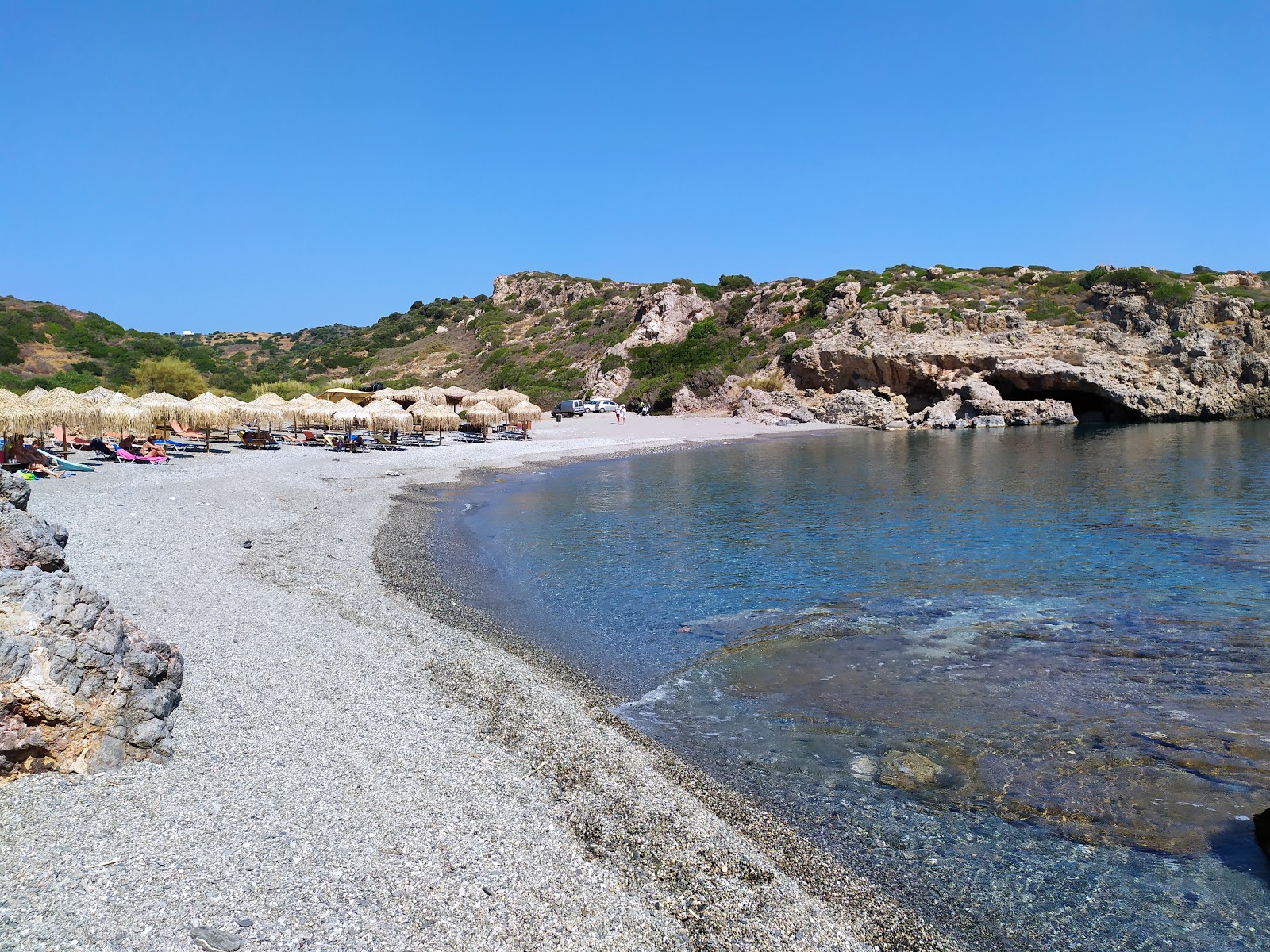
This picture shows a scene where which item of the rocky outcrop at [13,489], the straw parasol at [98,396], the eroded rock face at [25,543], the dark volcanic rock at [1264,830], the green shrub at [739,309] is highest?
the green shrub at [739,309]

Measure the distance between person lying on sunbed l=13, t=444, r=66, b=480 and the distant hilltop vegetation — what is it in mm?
24539

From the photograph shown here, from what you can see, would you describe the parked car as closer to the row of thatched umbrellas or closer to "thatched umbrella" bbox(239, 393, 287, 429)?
the row of thatched umbrellas

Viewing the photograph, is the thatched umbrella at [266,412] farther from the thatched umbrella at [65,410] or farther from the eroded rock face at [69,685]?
the eroded rock face at [69,685]

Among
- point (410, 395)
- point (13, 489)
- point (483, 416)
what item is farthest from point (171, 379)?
point (13, 489)

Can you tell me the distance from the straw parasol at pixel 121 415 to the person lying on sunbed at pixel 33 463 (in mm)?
3600

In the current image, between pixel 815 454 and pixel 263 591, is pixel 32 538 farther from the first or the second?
pixel 815 454

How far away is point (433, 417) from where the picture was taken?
126 ft

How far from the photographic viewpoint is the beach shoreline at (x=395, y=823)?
3.69 metres

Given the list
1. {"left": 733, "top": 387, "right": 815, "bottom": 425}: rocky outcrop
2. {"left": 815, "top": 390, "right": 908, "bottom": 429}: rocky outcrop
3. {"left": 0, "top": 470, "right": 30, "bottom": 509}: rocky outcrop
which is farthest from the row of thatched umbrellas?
{"left": 815, "top": 390, "right": 908, "bottom": 429}: rocky outcrop

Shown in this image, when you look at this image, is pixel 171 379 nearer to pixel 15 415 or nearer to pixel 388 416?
pixel 388 416

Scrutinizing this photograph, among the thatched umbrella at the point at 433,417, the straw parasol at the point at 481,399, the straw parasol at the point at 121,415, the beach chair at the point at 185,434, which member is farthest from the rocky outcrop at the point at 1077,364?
the straw parasol at the point at 121,415

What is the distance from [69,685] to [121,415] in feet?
73.9

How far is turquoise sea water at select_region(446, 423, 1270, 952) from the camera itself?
473cm

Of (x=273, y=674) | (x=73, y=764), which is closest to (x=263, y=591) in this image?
(x=273, y=674)
